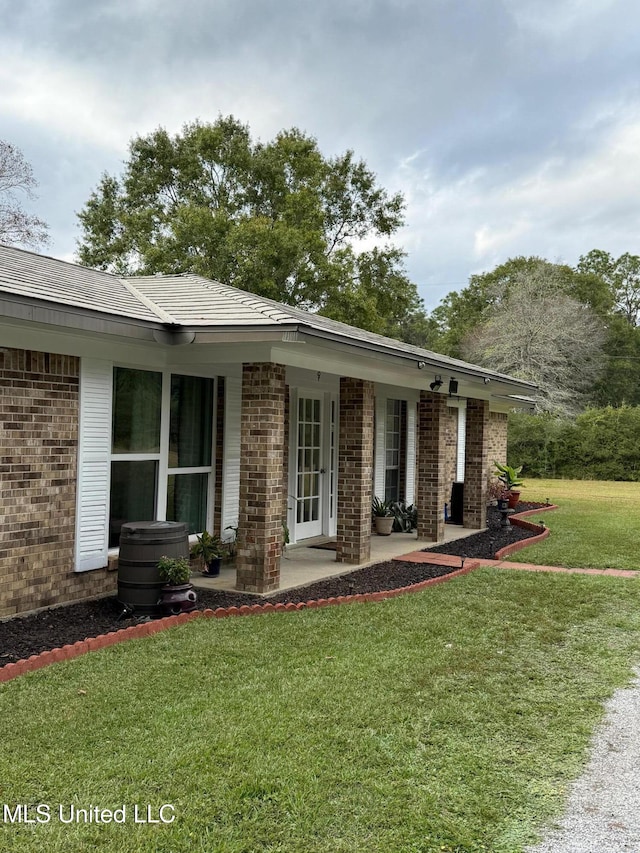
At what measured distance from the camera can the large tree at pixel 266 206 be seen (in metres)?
25.1

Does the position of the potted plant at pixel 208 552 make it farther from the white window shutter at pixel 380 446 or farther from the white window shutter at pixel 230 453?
the white window shutter at pixel 380 446

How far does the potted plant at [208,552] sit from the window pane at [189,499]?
279 mm

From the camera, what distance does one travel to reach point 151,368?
6.98 meters

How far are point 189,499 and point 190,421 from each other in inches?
35.0

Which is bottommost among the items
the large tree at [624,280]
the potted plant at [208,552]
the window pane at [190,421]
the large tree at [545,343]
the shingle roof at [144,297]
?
the potted plant at [208,552]

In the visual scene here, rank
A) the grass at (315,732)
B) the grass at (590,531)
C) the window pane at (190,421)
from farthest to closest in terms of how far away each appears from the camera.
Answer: the grass at (590,531) < the window pane at (190,421) < the grass at (315,732)

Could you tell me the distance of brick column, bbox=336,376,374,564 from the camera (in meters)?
8.51

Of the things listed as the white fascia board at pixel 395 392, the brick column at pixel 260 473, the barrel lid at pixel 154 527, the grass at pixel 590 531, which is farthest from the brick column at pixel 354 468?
the barrel lid at pixel 154 527

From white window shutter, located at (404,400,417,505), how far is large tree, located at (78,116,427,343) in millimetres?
12491

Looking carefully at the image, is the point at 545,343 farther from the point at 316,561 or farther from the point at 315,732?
the point at 315,732

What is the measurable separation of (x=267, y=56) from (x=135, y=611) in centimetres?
1292

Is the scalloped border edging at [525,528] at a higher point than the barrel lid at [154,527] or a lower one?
lower

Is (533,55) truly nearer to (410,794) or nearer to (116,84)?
(116,84)

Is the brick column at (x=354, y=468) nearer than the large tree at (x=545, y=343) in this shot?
Yes
